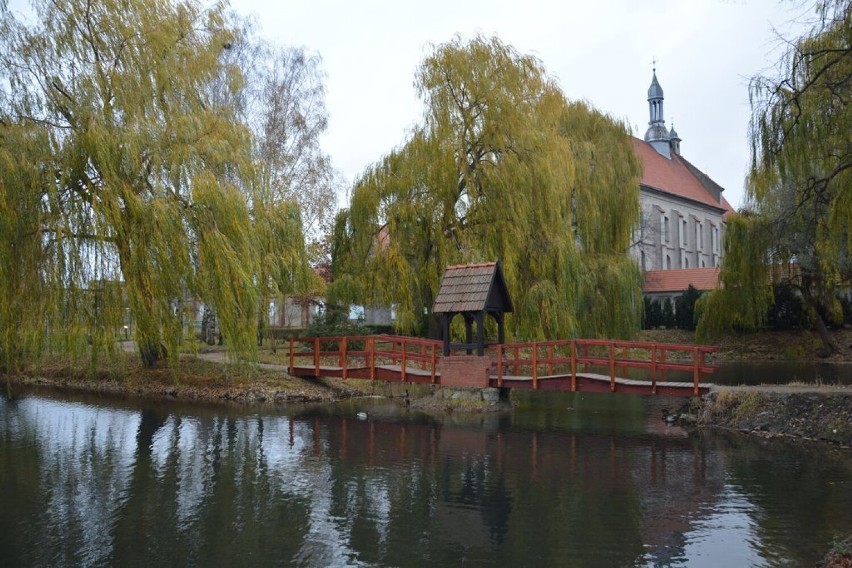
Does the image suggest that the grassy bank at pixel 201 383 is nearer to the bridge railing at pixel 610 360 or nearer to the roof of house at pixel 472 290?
the roof of house at pixel 472 290

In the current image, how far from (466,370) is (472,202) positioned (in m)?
5.58

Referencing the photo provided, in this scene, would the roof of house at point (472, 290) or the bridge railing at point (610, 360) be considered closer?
the bridge railing at point (610, 360)

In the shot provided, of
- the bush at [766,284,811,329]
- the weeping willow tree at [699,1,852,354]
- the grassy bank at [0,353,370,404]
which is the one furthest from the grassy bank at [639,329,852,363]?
the grassy bank at [0,353,370,404]

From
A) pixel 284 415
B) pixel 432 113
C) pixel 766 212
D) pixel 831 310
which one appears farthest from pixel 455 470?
pixel 831 310

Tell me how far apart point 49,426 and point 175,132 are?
21.5 ft

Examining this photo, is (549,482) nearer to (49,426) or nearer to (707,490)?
(707,490)

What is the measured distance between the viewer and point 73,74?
1544cm

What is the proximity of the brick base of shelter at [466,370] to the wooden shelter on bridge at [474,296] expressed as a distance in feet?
0.67

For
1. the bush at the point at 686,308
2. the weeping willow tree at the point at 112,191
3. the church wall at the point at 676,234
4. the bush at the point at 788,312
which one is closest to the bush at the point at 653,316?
the bush at the point at 686,308

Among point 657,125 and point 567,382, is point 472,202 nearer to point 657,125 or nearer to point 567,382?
point 567,382

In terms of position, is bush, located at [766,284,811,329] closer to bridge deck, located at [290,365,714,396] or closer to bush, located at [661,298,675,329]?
bush, located at [661,298,675,329]

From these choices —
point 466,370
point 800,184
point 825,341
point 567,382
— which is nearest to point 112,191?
point 466,370

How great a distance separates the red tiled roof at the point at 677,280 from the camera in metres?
44.2

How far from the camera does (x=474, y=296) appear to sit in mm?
17172
